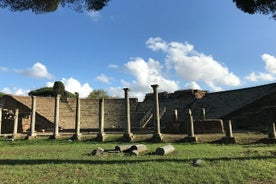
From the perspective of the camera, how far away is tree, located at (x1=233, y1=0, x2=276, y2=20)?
12.1 m

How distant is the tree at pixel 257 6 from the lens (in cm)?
1207

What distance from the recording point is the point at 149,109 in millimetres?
39062

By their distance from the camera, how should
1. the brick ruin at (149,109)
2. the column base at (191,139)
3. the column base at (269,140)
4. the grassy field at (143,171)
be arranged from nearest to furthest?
1. the grassy field at (143,171)
2. the column base at (269,140)
3. the column base at (191,139)
4. the brick ruin at (149,109)

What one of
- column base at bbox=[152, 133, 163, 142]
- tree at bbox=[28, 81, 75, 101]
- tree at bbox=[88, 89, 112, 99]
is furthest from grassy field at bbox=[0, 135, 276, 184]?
tree at bbox=[88, 89, 112, 99]

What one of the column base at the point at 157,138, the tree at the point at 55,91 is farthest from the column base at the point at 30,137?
the tree at the point at 55,91

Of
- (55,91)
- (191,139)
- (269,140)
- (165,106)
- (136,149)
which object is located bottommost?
(136,149)

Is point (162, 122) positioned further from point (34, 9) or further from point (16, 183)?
point (16, 183)

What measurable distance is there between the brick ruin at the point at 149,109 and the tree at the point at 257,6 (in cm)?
1509

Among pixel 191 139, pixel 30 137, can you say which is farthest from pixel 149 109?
pixel 191 139

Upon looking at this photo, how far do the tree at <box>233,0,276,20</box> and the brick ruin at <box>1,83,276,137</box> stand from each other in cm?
1509

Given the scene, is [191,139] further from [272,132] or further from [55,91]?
[55,91]

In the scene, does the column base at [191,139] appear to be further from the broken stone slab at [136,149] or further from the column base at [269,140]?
the broken stone slab at [136,149]

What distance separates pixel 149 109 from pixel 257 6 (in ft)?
90.5

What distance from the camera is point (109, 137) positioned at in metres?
20.0
